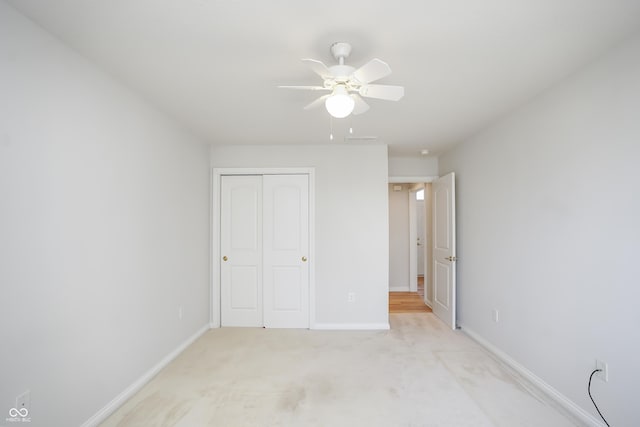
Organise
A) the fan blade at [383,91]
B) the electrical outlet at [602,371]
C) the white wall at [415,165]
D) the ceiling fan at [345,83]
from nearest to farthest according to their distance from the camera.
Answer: the ceiling fan at [345,83]
the fan blade at [383,91]
the electrical outlet at [602,371]
the white wall at [415,165]

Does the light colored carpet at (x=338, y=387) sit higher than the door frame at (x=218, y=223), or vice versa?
the door frame at (x=218, y=223)

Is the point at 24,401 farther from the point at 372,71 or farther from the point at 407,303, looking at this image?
the point at 407,303

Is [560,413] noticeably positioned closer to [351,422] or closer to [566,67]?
[351,422]

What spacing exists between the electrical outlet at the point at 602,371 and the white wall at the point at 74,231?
11.1 feet

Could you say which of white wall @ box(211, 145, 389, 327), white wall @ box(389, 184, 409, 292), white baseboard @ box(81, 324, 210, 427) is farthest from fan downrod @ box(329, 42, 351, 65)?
white wall @ box(389, 184, 409, 292)

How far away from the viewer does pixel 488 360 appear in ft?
9.59

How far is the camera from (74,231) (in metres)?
1.85

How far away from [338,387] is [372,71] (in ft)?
7.93

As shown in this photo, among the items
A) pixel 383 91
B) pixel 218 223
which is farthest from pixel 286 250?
pixel 383 91

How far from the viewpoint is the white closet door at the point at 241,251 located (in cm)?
400

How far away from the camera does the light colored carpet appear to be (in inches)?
80.8

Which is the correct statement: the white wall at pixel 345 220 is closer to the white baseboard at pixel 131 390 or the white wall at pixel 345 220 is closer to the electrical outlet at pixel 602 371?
the white baseboard at pixel 131 390

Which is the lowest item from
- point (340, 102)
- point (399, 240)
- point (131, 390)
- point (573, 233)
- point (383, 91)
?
point (131, 390)

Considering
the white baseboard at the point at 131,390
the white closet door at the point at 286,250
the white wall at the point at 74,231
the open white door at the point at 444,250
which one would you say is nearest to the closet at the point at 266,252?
the white closet door at the point at 286,250
